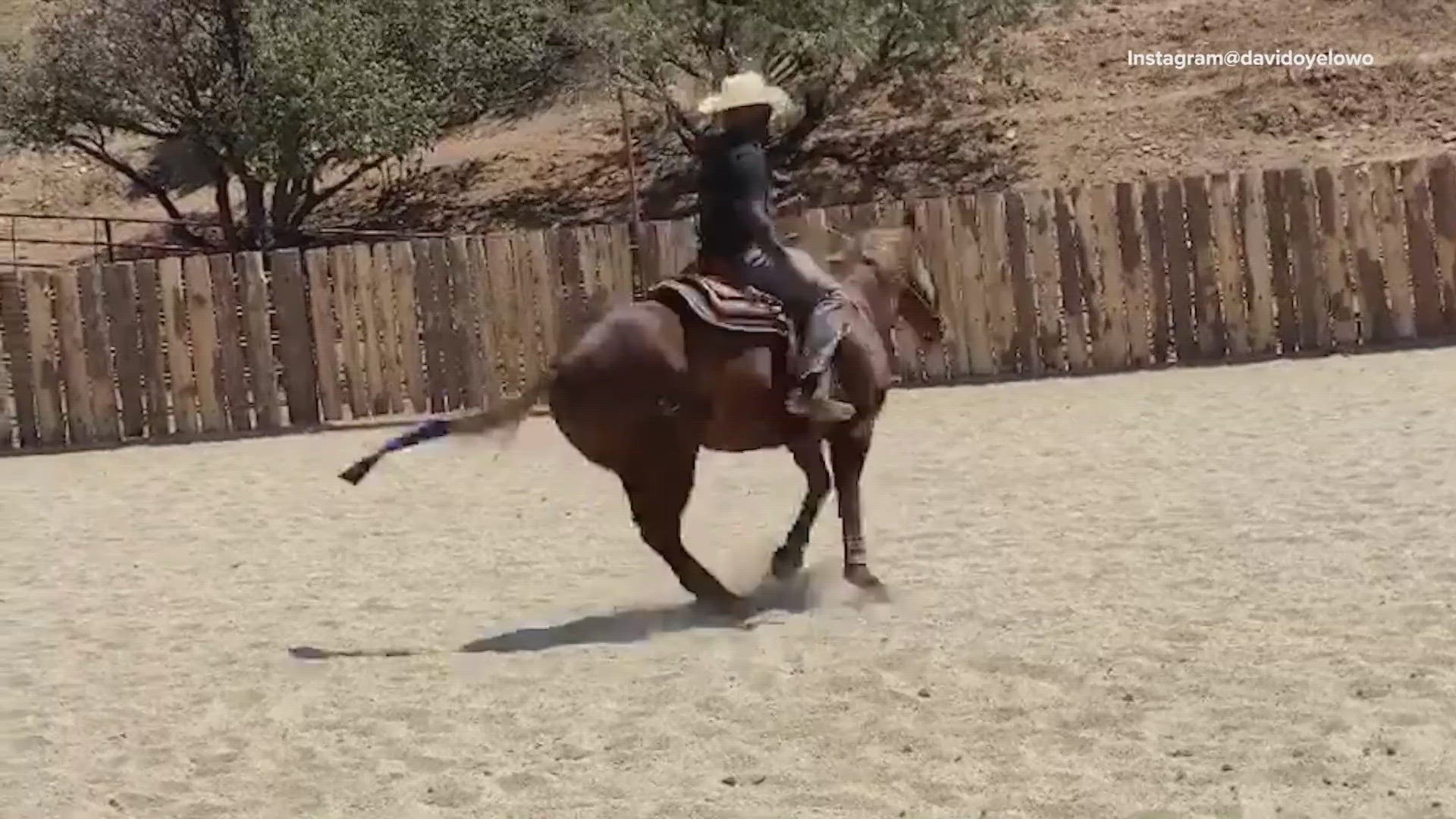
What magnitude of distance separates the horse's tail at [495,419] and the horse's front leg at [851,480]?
3.73 ft

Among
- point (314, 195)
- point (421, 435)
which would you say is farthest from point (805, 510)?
point (314, 195)

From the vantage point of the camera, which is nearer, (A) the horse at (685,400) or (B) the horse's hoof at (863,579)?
(A) the horse at (685,400)

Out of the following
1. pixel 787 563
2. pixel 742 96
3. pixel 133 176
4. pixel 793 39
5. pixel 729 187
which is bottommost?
pixel 787 563

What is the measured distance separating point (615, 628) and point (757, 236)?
1.60 meters

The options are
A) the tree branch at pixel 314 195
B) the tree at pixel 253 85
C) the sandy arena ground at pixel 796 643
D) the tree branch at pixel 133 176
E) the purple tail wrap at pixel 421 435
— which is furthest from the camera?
the tree branch at pixel 314 195

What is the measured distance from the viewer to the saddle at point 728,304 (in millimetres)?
7605

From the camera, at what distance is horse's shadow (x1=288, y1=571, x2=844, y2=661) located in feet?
24.7

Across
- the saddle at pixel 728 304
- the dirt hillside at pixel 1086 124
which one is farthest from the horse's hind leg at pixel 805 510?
the dirt hillside at pixel 1086 124

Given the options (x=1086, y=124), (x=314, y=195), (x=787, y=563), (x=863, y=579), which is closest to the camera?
(x=863, y=579)

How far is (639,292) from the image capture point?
16062 millimetres

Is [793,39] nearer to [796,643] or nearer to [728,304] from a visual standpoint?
[728,304]

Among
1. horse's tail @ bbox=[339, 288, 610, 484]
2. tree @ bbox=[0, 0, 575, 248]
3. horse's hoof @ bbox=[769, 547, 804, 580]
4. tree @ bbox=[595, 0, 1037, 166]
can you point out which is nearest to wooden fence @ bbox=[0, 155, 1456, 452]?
horse's hoof @ bbox=[769, 547, 804, 580]

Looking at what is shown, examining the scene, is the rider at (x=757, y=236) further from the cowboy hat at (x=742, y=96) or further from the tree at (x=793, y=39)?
the tree at (x=793, y=39)

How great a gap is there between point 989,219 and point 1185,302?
165cm
